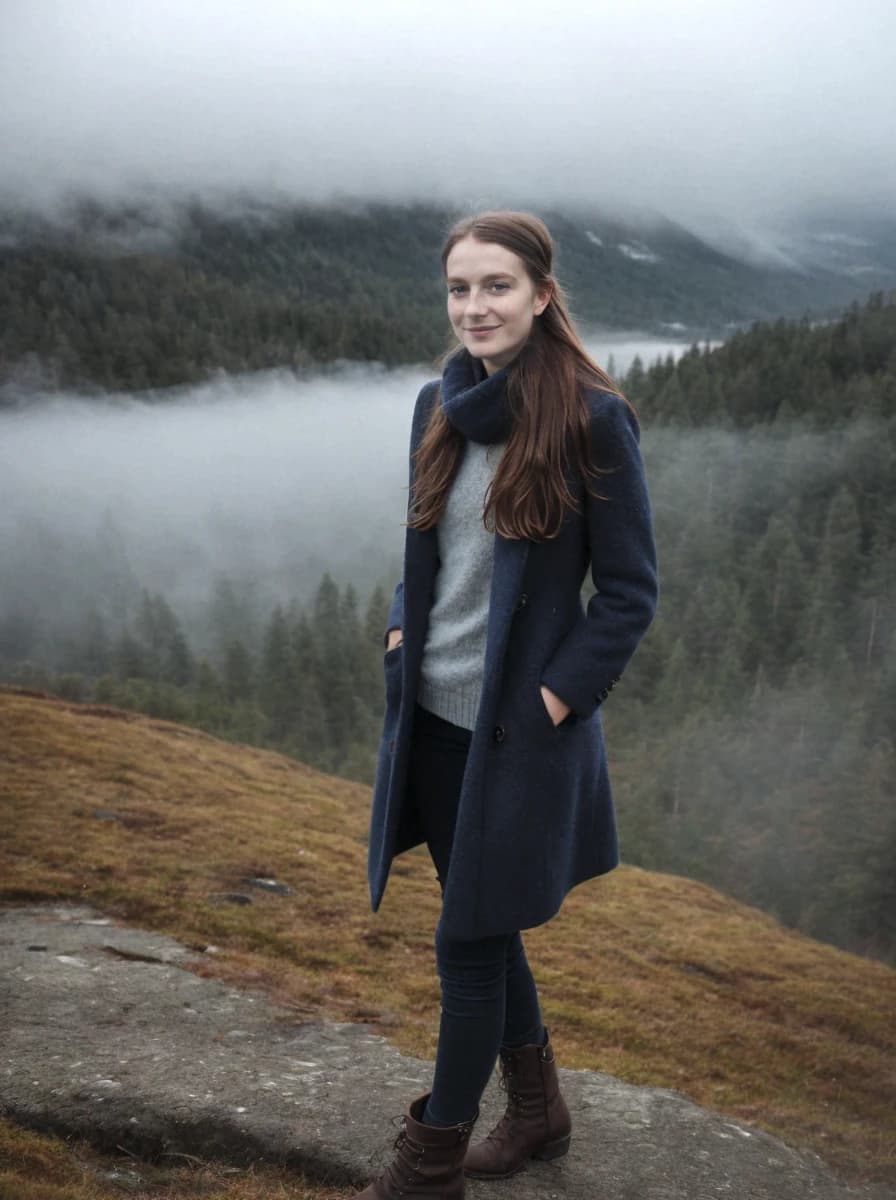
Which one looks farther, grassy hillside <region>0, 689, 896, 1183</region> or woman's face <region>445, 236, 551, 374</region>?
grassy hillside <region>0, 689, 896, 1183</region>

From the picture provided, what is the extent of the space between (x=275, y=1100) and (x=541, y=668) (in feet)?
9.76

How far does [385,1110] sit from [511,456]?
138 inches

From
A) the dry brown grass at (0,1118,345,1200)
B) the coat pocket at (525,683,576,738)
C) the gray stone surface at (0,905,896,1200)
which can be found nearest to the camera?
the coat pocket at (525,683,576,738)

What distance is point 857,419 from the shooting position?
429 feet

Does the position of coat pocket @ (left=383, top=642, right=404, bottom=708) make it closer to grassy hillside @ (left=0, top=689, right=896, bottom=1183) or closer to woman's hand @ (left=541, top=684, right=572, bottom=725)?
woman's hand @ (left=541, top=684, right=572, bottom=725)

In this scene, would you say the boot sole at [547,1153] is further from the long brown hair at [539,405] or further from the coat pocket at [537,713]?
the long brown hair at [539,405]

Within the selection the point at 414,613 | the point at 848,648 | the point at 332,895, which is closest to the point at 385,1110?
the point at 414,613

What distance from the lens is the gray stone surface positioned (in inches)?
183

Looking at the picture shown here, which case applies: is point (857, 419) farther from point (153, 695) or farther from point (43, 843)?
point (43, 843)

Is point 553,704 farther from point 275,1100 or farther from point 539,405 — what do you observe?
point 275,1100

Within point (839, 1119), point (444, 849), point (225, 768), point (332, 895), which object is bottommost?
point (225, 768)

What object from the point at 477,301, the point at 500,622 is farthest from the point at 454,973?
the point at 477,301

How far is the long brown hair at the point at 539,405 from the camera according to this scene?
11.4 ft

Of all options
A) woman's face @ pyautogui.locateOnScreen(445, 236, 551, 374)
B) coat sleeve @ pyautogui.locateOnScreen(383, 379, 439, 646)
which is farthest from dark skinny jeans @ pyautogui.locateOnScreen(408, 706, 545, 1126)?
woman's face @ pyautogui.locateOnScreen(445, 236, 551, 374)
